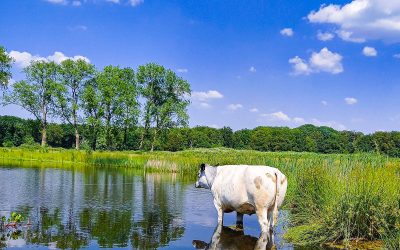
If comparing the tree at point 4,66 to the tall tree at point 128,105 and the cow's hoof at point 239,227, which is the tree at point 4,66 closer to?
the tall tree at point 128,105

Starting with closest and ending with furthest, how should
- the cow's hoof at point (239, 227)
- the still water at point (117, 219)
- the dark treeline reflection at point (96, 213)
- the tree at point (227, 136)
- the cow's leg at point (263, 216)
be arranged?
the still water at point (117, 219) < the cow's leg at point (263, 216) < the dark treeline reflection at point (96, 213) < the cow's hoof at point (239, 227) < the tree at point (227, 136)

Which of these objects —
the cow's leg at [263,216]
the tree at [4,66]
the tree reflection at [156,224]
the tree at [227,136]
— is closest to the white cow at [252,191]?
the cow's leg at [263,216]

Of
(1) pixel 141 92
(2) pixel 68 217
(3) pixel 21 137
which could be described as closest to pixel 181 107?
(1) pixel 141 92

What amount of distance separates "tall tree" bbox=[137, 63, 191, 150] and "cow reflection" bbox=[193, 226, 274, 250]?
5444 cm

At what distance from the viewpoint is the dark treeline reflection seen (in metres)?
10.4

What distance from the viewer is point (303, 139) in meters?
106

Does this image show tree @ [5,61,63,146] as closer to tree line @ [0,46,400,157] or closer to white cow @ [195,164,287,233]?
tree line @ [0,46,400,157]

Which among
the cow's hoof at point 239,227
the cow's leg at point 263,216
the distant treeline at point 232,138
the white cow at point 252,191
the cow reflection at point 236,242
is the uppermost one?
the distant treeline at point 232,138

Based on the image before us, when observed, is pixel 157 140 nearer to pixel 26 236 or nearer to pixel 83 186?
pixel 83 186

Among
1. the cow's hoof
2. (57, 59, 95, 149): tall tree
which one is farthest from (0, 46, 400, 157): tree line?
the cow's hoof

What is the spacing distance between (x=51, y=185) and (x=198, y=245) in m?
13.9

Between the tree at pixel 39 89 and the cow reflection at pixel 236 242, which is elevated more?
the tree at pixel 39 89

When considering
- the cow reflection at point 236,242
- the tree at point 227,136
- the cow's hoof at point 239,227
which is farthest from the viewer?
the tree at point 227,136

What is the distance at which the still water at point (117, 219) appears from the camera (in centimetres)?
1020
